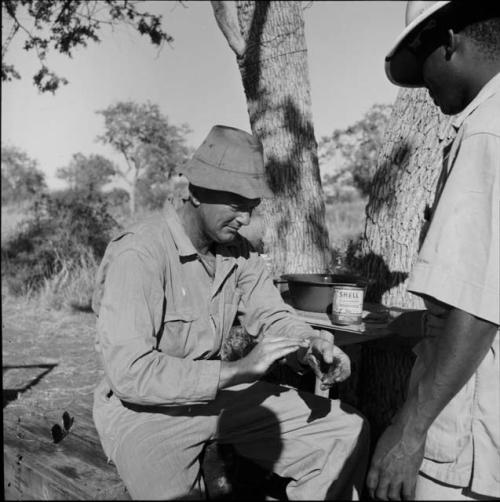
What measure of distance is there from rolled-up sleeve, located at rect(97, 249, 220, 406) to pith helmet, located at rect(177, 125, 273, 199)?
1.70ft

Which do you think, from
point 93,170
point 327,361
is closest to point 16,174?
point 93,170

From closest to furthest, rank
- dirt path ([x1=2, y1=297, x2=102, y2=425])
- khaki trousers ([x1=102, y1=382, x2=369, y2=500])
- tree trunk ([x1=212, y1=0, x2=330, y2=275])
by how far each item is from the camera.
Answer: khaki trousers ([x1=102, y1=382, x2=369, y2=500]) → tree trunk ([x1=212, y1=0, x2=330, y2=275]) → dirt path ([x1=2, y1=297, x2=102, y2=425])

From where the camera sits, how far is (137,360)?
206 centimetres

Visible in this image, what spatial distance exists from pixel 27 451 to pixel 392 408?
6.57 ft

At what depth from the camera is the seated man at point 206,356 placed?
83.4 inches

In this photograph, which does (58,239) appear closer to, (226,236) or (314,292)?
(314,292)

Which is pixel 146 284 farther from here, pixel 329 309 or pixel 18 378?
pixel 18 378

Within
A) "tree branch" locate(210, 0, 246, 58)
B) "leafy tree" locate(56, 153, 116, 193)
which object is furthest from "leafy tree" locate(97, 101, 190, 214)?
"tree branch" locate(210, 0, 246, 58)

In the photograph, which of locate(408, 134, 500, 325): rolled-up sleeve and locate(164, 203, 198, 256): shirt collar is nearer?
locate(408, 134, 500, 325): rolled-up sleeve

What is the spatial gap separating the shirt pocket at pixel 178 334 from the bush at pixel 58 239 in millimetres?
8319

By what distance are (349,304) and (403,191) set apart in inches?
43.6

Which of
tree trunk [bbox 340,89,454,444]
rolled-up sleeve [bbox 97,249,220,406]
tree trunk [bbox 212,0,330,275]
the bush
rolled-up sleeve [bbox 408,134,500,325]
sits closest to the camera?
rolled-up sleeve [bbox 408,134,500,325]

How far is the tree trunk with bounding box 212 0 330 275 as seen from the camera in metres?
4.53

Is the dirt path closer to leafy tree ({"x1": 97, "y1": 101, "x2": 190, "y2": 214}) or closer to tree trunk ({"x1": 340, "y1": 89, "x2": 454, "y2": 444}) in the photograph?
tree trunk ({"x1": 340, "y1": 89, "x2": 454, "y2": 444})
